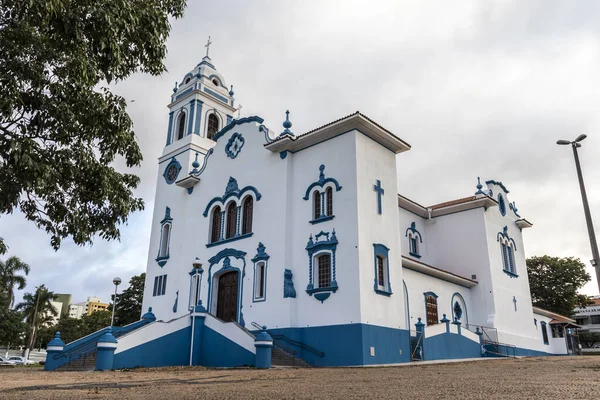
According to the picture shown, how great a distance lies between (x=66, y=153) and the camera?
835cm

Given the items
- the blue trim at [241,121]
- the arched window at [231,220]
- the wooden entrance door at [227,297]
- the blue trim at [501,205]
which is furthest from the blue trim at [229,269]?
the blue trim at [501,205]

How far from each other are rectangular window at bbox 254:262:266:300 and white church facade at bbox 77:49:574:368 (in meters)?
0.09

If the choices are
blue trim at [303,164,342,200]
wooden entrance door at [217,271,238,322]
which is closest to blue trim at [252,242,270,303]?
wooden entrance door at [217,271,238,322]

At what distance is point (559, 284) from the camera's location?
1722 inches

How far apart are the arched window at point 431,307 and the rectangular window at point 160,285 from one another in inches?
526

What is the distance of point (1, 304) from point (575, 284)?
4784cm

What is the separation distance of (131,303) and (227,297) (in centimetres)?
2237

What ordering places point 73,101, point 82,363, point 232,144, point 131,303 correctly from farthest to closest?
point 131,303, point 232,144, point 82,363, point 73,101

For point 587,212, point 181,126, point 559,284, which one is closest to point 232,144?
point 181,126

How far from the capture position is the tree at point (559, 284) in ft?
142

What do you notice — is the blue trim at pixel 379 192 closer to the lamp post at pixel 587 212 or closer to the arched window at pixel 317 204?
the arched window at pixel 317 204

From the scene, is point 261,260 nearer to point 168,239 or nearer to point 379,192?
point 379,192

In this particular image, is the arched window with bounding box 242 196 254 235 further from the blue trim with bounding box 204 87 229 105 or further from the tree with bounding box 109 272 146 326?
the tree with bounding box 109 272 146 326

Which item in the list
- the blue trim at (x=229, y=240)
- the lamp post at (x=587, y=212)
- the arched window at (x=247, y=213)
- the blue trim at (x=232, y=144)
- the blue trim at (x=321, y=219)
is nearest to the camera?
the lamp post at (x=587, y=212)
